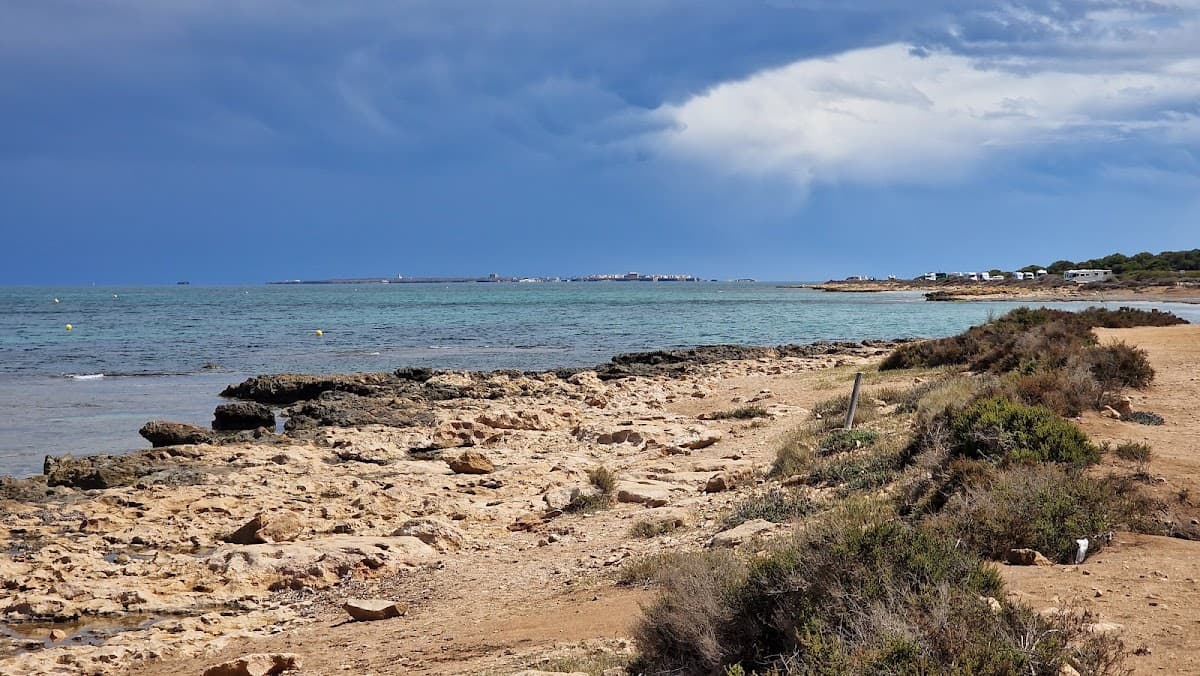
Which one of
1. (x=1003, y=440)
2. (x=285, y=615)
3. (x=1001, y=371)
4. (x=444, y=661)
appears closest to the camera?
(x=444, y=661)

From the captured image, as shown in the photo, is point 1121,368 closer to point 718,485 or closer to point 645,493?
point 718,485

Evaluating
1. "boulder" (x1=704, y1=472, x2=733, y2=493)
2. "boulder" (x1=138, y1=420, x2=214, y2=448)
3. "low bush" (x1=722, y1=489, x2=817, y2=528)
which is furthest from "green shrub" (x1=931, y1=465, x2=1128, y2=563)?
"boulder" (x1=138, y1=420, x2=214, y2=448)

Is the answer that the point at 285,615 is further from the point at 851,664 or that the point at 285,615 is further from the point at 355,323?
the point at 355,323

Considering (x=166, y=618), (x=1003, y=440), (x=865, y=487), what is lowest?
(x=166, y=618)

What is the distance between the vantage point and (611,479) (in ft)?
38.8

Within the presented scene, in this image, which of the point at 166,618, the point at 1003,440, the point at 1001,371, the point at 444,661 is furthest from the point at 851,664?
the point at 1001,371

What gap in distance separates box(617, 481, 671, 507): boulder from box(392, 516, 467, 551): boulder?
2285 millimetres

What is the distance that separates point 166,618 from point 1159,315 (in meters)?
33.7

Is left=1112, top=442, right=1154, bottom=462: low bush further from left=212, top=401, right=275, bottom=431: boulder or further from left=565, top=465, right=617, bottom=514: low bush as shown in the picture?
Answer: left=212, top=401, right=275, bottom=431: boulder

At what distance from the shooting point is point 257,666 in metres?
6.10

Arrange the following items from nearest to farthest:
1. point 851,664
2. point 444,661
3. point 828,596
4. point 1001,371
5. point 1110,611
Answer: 1. point 851,664
2. point 828,596
3. point 1110,611
4. point 444,661
5. point 1001,371

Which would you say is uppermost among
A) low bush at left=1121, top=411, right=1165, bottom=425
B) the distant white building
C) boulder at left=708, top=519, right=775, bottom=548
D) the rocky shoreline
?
the distant white building

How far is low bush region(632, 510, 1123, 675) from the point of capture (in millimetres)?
3836

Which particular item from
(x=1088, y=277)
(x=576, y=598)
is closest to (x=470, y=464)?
(x=576, y=598)
